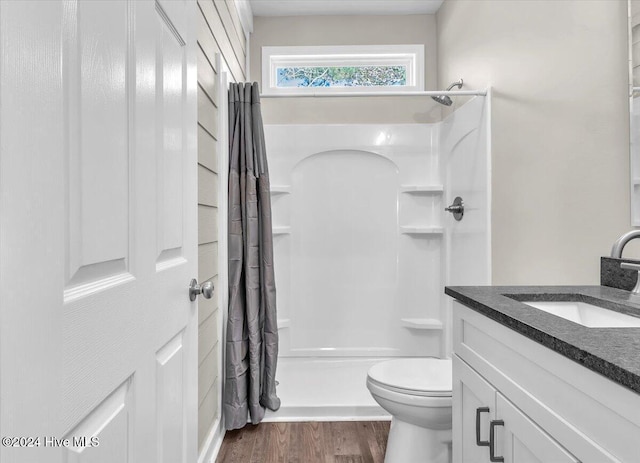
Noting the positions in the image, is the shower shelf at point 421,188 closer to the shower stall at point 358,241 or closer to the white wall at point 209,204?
the shower stall at point 358,241

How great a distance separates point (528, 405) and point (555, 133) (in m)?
1.21

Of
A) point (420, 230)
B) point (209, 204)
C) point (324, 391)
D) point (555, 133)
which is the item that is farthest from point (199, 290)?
point (420, 230)

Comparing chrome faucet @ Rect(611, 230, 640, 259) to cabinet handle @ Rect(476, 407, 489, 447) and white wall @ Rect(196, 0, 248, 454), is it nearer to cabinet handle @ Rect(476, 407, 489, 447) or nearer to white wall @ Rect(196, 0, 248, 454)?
cabinet handle @ Rect(476, 407, 489, 447)

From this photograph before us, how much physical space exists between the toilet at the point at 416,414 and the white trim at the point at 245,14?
225 centimetres

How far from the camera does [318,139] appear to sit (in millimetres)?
3070

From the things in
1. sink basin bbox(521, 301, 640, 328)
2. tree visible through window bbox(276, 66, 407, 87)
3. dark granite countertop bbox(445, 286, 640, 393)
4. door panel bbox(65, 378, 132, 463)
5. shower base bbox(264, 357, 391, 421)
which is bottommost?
shower base bbox(264, 357, 391, 421)

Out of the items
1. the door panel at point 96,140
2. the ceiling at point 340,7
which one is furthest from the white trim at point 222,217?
the door panel at point 96,140

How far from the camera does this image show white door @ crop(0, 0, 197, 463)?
0.48 m

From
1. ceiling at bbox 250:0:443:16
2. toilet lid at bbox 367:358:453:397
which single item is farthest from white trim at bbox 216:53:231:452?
ceiling at bbox 250:0:443:16

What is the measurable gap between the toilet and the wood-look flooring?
0.28m

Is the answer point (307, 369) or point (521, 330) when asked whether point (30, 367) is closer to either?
point (521, 330)

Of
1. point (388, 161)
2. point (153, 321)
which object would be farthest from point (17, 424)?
point (388, 161)

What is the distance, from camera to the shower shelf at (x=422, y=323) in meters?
3.00

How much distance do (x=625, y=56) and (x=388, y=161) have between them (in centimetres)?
180
